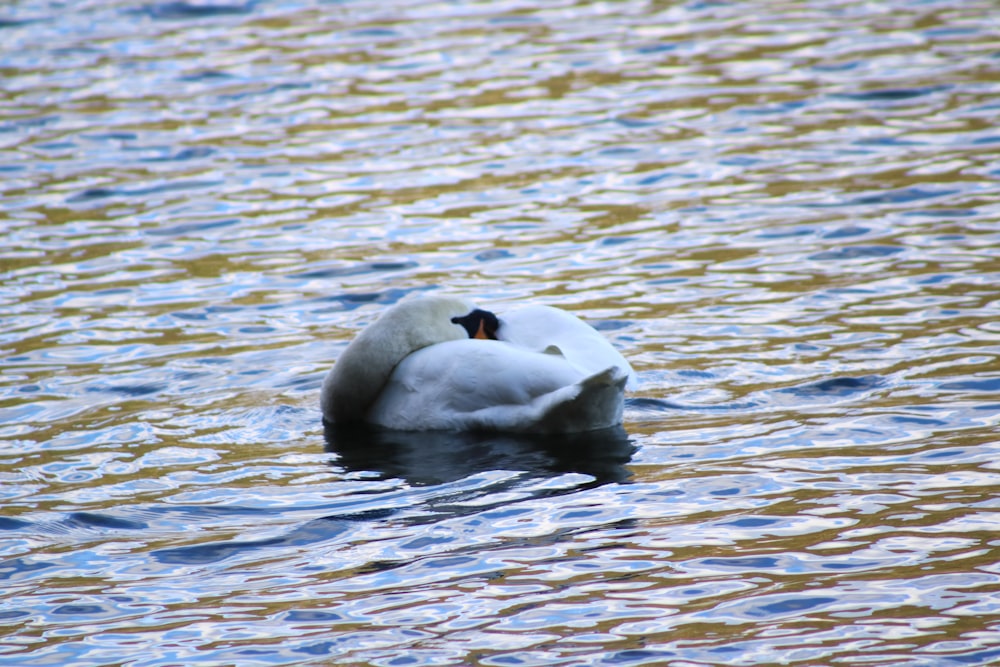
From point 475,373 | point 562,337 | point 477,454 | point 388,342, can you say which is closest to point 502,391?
point 475,373

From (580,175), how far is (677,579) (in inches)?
278

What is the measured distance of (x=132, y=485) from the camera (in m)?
6.60

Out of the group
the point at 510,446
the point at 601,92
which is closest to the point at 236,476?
the point at 510,446

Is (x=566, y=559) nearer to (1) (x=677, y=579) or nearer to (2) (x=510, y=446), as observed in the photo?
(1) (x=677, y=579)

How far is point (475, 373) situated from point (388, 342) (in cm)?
53

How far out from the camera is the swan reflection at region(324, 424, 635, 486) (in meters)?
6.50

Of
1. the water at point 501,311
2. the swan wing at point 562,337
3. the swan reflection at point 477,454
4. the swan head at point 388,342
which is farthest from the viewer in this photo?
the swan head at point 388,342

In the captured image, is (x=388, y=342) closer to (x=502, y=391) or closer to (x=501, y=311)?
(x=502, y=391)

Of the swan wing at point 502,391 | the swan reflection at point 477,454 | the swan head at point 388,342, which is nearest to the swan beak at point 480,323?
the swan head at point 388,342

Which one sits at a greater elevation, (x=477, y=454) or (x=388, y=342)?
(x=388, y=342)

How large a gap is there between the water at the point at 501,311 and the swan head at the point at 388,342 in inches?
7.9

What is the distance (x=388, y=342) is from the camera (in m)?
7.21

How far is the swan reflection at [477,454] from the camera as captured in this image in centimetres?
650

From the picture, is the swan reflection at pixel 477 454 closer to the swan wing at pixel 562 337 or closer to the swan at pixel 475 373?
the swan at pixel 475 373
